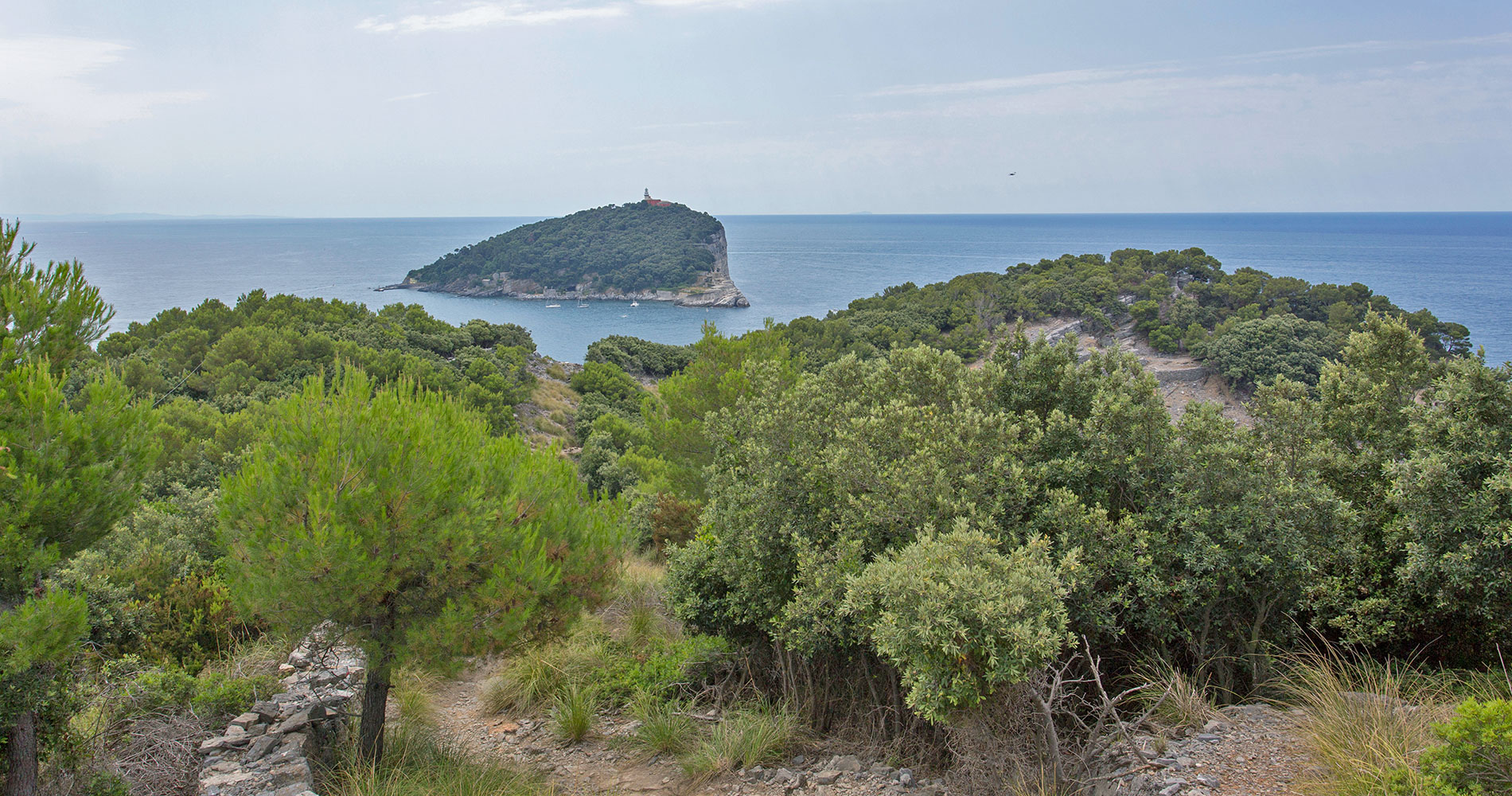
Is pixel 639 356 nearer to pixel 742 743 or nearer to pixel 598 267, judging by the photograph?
pixel 742 743

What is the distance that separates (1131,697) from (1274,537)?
1580mm

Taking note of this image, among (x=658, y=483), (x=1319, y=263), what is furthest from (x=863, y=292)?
(x=658, y=483)

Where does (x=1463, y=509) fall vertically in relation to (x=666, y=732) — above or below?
above

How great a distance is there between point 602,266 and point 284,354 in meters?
94.2

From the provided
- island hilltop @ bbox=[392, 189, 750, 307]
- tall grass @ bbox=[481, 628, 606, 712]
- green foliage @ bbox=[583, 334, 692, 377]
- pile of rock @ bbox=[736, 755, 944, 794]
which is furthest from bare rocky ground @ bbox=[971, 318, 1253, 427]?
island hilltop @ bbox=[392, 189, 750, 307]

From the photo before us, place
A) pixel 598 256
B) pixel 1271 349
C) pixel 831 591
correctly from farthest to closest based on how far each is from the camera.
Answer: pixel 598 256
pixel 1271 349
pixel 831 591

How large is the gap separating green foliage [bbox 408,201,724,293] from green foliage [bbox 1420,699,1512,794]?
112207mm

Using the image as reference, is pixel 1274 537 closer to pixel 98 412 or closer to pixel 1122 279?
pixel 98 412

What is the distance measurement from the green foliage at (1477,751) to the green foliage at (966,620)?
1.69 m

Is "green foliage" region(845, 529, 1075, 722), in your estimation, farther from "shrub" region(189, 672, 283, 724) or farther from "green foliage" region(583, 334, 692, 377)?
"green foliage" region(583, 334, 692, 377)

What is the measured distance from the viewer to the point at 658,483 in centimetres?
1698

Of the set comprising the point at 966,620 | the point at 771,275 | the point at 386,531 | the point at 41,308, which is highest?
the point at 771,275

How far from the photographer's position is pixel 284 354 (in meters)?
29.5

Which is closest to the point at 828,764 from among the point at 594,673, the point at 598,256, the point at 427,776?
the point at 427,776
